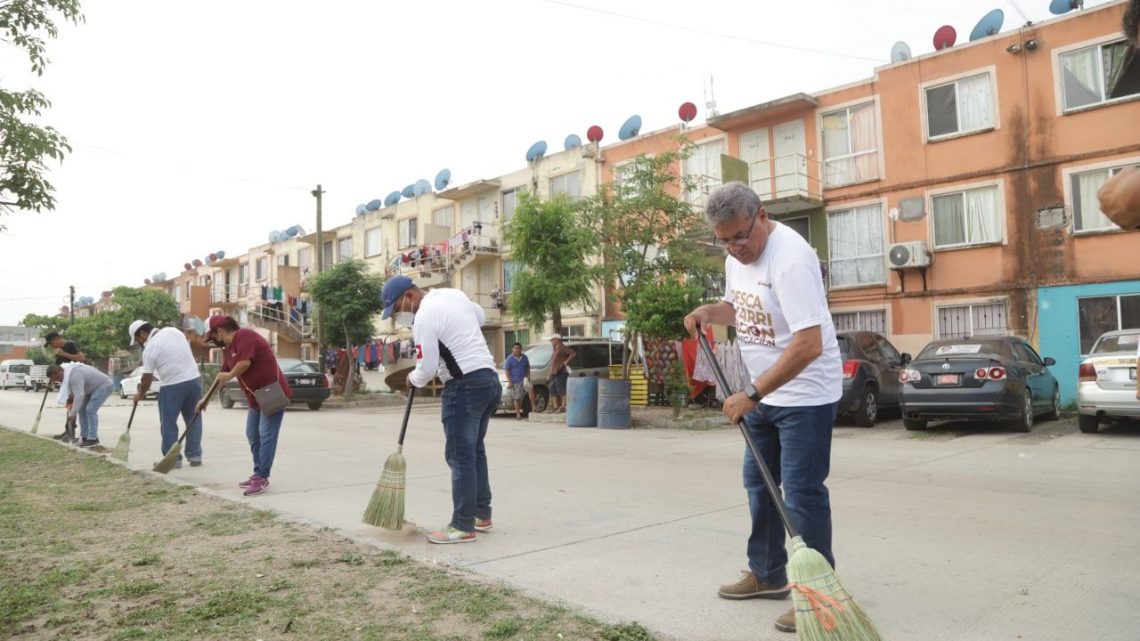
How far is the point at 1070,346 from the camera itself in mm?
17734

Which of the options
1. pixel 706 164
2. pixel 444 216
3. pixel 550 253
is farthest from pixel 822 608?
pixel 444 216

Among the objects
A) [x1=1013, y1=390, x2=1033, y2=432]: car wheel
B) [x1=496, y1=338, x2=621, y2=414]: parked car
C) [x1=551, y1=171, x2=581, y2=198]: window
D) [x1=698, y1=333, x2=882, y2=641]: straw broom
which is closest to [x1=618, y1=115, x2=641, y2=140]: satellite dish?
[x1=551, y1=171, x2=581, y2=198]: window

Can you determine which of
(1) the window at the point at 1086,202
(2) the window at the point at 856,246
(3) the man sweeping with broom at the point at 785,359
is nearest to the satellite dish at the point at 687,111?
(2) the window at the point at 856,246

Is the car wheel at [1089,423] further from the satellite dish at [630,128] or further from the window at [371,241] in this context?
the window at [371,241]

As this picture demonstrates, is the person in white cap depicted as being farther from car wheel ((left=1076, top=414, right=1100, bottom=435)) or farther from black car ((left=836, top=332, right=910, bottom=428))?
car wheel ((left=1076, top=414, right=1100, bottom=435))

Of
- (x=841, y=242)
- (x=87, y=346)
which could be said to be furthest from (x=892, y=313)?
(x=87, y=346)

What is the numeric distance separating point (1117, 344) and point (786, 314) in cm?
1040

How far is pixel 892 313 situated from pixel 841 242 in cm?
251

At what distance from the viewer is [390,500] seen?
535cm

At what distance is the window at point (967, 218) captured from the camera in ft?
62.7

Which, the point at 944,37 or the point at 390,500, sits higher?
the point at 944,37

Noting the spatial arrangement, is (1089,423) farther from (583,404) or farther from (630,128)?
(630,128)

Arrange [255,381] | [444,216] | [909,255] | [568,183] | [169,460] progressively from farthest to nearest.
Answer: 1. [444,216]
2. [568,183]
3. [909,255]
4. [169,460]
5. [255,381]

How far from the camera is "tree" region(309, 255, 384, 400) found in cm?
2666
